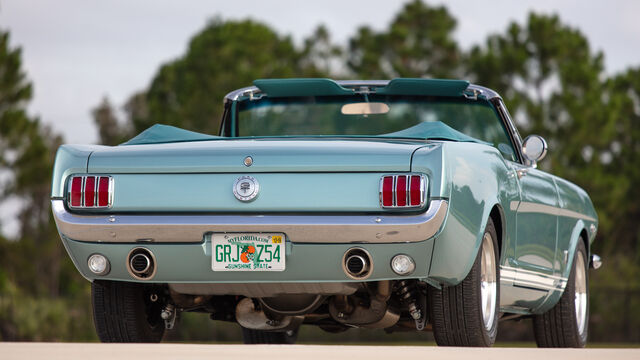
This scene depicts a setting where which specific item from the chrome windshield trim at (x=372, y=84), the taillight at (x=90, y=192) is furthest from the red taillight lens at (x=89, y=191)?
the chrome windshield trim at (x=372, y=84)

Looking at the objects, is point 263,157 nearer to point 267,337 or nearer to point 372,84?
point 372,84

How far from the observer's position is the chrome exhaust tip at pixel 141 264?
18.3 ft

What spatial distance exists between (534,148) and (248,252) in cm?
266

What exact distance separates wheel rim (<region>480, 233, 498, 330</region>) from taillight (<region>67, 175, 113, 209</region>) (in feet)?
6.57

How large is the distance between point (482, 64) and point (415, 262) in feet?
115

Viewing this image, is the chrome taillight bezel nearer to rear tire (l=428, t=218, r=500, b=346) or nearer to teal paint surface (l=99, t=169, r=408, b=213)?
teal paint surface (l=99, t=169, r=408, b=213)

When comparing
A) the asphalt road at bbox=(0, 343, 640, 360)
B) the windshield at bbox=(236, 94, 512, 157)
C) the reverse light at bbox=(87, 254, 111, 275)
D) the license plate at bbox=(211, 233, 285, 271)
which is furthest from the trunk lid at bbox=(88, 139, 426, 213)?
the windshield at bbox=(236, 94, 512, 157)

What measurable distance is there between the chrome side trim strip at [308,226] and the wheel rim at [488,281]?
77 cm

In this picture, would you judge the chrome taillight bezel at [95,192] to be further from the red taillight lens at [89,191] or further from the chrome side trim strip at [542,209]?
the chrome side trim strip at [542,209]

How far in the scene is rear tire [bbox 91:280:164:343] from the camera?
636cm

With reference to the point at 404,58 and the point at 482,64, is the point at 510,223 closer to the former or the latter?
the point at 482,64

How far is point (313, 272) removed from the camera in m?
5.45

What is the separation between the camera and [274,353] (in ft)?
15.7

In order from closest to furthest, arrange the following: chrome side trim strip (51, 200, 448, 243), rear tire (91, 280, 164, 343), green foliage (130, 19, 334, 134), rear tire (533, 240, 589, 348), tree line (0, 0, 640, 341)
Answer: chrome side trim strip (51, 200, 448, 243), rear tire (91, 280, 164, 343), rear tire (533, 240, 589, 348), tree line (0, 0, 640, 341), green foliage (130, 19, 334, 134)
